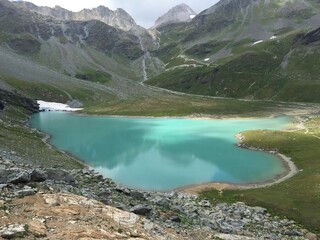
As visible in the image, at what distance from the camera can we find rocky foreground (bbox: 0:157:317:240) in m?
24.1

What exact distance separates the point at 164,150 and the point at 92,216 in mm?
77478

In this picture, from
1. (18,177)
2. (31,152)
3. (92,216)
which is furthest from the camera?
(31,152)

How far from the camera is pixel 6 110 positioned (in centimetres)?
14438

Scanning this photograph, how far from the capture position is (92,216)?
2706 cm

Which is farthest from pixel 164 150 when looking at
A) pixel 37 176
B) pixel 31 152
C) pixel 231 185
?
pixel 37 176

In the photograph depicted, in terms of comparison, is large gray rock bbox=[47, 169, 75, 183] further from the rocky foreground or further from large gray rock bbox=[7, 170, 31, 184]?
large gray rock bbox=[7, 170, 31, 184]

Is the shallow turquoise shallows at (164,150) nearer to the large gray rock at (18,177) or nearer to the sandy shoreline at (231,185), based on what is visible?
the sandy shoreline at (231,185)

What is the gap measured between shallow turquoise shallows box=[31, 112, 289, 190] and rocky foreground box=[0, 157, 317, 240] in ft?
89.3

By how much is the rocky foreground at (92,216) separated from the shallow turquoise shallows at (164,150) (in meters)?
27.2

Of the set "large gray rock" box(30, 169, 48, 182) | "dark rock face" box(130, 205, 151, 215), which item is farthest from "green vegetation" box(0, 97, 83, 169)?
"dark rock face" box(130, 205, 151, 215)

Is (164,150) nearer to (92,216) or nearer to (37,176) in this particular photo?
(37,176)

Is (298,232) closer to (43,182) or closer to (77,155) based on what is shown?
(43,182)

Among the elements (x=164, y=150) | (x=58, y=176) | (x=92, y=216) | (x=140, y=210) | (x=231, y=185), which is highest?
(x=92, y=216)

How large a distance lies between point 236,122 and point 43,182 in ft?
452
